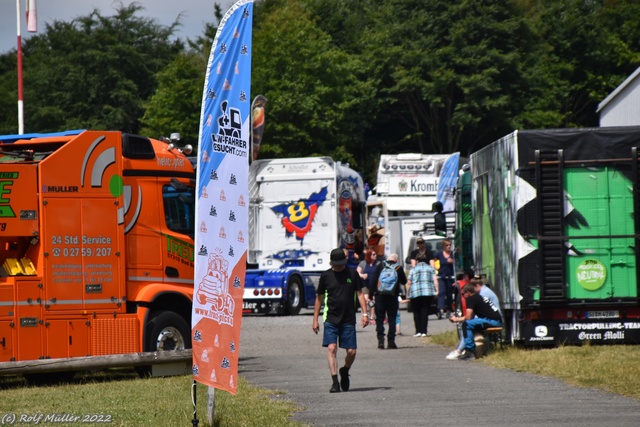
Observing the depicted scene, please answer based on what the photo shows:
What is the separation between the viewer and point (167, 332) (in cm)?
1786

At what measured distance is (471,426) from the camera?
11.5 meters

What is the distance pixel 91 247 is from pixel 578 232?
7.07m

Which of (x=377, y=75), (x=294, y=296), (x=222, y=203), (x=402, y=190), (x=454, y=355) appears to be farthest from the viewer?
(x=377, y=75)

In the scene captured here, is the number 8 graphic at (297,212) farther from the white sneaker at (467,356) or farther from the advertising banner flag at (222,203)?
the advertising banner flag at (222,203)

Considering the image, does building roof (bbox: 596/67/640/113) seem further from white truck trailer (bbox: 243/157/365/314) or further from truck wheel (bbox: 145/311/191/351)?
truck wheel (bbox: 145/311/191/351)

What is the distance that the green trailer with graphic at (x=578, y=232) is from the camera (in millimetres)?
18688

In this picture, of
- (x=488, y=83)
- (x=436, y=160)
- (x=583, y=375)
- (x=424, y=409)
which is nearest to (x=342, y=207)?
(x=436, y=160)

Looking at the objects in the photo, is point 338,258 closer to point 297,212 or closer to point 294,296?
point 294,296

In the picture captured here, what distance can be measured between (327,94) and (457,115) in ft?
20.3

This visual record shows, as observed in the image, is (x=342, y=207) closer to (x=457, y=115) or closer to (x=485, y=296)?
(x=485, y=296)

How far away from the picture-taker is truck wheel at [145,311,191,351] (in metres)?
17.6

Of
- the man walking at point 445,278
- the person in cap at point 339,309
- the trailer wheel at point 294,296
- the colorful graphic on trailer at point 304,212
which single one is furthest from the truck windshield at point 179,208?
the colorful graphic on trailer at point 304,212

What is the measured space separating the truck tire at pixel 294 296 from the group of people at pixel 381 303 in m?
2.42

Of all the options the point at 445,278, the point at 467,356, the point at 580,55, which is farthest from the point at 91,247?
the point at 580,55
